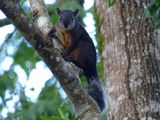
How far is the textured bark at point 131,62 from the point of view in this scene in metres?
3.80

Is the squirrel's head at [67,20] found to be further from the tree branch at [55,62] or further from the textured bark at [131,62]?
the tree branch at [55,62]

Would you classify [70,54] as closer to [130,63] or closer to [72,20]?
[72,20]

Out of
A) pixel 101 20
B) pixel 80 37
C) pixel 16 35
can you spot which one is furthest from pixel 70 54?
pixel 16 35

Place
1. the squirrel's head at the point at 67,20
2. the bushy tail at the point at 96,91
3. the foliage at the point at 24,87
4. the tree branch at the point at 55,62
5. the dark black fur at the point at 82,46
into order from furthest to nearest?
the foliage at the point at 24,87 → the squirrel's head at the point at 67,20 → the dark black fur at the point at 82,46 → the bushy tail at the point at 96,91 → the tree branch at the point at 55,62

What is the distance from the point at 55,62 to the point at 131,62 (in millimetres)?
754

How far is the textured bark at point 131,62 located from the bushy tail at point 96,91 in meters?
0.46

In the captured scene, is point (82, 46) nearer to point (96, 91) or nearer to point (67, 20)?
point (67, 20)

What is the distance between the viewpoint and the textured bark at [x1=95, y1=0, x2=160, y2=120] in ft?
12.5

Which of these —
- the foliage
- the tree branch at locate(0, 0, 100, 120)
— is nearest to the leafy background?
the foliage

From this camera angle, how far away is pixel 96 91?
457 cm

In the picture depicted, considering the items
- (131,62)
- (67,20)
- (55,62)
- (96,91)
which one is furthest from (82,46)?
(55,62)

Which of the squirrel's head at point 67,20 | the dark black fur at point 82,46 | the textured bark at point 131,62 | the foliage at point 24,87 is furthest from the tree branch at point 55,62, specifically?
the foliage at point 24,87

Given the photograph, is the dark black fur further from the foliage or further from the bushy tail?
the foliage

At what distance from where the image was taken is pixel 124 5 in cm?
415
